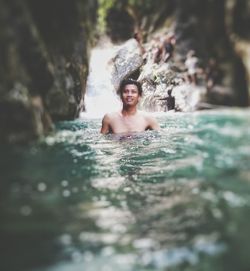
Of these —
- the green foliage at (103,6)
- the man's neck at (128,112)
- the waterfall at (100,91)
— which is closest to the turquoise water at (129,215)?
the green foliage at (103,6)

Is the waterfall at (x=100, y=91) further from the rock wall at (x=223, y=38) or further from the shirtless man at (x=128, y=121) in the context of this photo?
the rock wall at (x=223, y=38)

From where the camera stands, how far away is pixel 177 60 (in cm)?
427

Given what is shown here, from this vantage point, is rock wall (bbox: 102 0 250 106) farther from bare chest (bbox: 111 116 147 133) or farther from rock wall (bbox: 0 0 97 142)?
bare chest (bbox: 111 116 147 133)

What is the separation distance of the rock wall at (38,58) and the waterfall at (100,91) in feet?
15.5

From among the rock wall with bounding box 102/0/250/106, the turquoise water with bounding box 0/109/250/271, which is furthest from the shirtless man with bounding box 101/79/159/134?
the rock wall with bounding box 102/0/250/106

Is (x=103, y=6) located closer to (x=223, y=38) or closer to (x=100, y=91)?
(x=223, y=38)

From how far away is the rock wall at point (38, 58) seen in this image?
323 centimetres

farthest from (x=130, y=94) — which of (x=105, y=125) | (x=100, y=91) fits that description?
(x=100, y=91)

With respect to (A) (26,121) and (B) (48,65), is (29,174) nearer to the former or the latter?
(A) (26,121)

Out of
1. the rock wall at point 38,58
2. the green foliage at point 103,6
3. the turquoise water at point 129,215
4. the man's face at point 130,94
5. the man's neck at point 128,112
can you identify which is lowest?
the turquoise water at point 129,215

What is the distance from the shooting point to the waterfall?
9804 millimetres

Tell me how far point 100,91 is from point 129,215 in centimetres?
675

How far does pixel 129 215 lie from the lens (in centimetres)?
408

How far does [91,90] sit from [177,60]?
7.07 metres
